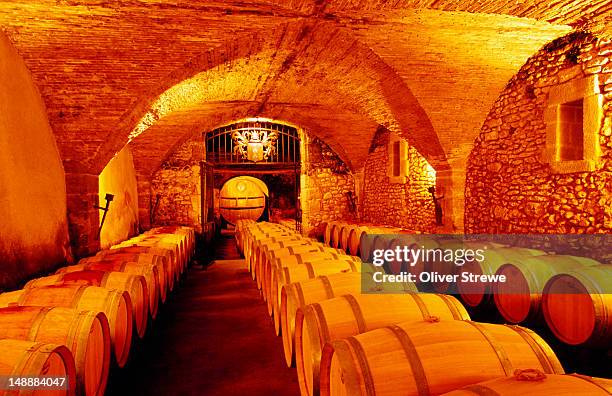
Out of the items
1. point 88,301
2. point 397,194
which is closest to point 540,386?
point 88,301

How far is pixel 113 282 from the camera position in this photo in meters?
3.43

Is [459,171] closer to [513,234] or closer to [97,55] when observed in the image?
[513,234]

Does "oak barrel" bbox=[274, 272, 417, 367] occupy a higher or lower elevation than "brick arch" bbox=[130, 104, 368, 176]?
lower

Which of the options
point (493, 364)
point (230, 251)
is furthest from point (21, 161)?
point (230, 251)

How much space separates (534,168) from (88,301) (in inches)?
202

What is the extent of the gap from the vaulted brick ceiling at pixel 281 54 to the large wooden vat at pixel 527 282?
2.13 metres

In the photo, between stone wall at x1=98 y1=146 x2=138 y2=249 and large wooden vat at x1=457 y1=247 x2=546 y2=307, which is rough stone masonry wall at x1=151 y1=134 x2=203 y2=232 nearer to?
stone wall at x1=98 y1=146 x2=138 y2=249

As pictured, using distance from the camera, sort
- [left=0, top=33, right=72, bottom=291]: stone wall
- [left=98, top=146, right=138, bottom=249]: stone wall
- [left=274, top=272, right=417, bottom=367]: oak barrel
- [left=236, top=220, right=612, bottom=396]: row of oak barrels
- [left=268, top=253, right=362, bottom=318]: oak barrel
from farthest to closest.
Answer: [left=98, top=146, right=138, bottom=249]: stone wall
[left=0, top=33, right=72, bottom=291]: stone wall
[left=268, top=253, right=362, bottom=318]: oak barrel
[left=274, top=272, right=417, bottom=367]: oak barrel
[left=236, top=220, right=612, bottom=396]: row of oak barrels

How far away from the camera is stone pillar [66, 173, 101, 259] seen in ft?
17.3

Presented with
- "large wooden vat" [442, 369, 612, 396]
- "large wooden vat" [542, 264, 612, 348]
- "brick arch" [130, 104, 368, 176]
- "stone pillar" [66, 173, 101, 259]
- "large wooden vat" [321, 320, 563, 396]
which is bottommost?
"large wooden vat" [542, 264, 612, 348]

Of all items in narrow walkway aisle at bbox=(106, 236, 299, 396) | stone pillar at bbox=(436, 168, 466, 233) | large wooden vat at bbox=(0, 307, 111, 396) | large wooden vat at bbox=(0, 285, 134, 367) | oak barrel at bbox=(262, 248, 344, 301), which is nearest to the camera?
large wooden vat at bbox=(0, 307, 111, 396)

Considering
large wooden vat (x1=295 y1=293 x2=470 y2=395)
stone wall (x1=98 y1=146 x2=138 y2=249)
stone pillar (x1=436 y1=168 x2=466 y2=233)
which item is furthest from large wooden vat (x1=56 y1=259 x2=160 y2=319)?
stone pillar (x1=436 y1=168 x2=466 y2=233)

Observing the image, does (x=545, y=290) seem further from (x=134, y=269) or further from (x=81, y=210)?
(x=81, y=210)

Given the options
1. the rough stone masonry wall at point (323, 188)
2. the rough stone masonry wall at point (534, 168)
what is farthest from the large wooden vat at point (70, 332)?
the rough stone masonry wall at point (323, 188)
